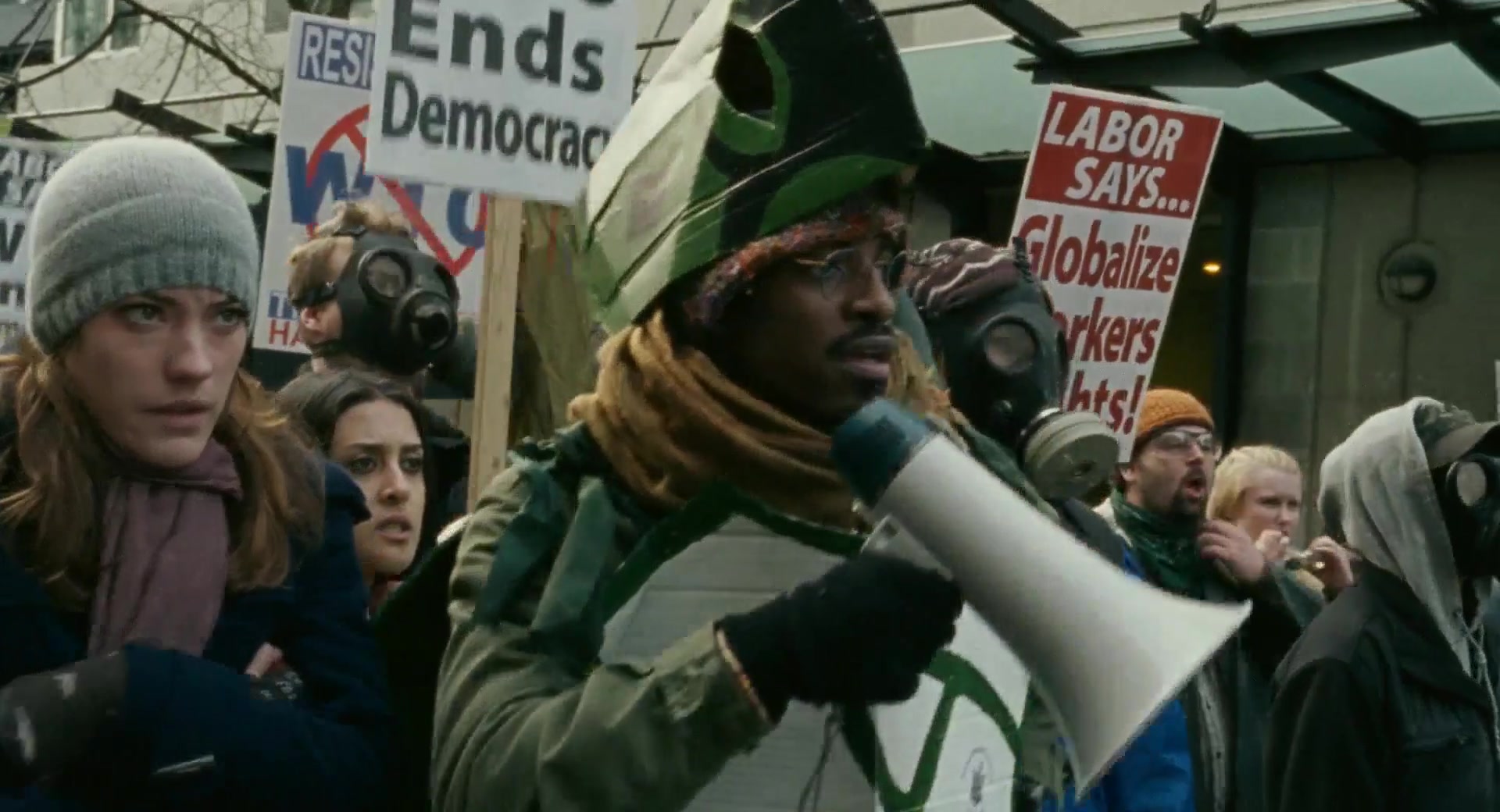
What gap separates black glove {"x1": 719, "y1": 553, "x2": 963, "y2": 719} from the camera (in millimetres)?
2168

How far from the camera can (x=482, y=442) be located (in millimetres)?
5367

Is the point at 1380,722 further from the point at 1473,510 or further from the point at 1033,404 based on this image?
the point at 1033,404

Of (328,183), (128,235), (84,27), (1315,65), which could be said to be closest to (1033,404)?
(128,235)

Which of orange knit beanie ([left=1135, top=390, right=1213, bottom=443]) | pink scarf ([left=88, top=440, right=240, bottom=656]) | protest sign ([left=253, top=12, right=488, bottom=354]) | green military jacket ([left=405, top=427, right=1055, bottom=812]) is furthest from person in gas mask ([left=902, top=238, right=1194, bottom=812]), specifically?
protest sign ([left=253, top=12, right=488, bottom=354])

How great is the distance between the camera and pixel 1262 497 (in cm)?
695

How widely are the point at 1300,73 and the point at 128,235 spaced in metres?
9.43

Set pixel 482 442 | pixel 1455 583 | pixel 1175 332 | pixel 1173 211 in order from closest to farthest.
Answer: pixel 1455 583 → pixel 482 442 → pixel 1173 211 → pixel 1175 332

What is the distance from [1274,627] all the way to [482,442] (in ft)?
6.25

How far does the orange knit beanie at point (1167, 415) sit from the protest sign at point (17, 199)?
16.3 feet

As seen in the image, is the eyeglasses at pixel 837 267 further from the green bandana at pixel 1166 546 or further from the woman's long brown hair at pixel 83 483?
the green bandana at pixel 1166 546

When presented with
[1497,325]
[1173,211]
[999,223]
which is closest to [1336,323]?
[1497,325]

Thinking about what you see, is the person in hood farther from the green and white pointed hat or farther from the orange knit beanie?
the green and white pointed hat

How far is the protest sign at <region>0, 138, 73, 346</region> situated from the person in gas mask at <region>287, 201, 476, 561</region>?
423 centimetres

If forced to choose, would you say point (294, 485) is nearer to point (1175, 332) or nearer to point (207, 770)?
point (207, 770)
